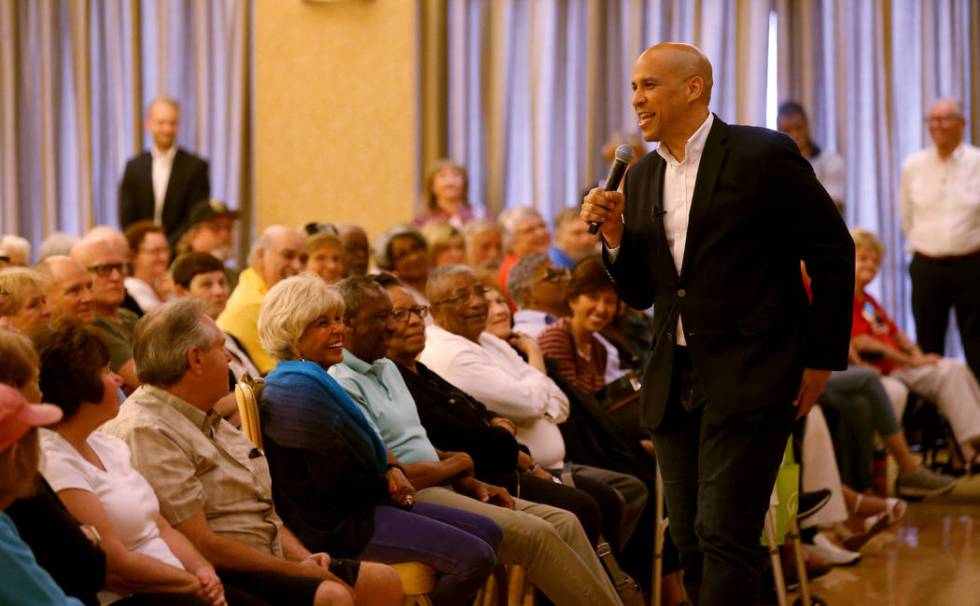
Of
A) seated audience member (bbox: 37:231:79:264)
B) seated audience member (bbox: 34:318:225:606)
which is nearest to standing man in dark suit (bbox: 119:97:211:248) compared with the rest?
seated audience member (bbox: 37:231:79:264)

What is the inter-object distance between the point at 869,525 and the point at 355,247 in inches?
94.4

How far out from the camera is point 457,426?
4.39 metres

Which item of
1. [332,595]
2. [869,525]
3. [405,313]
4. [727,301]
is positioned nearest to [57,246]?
[405,313]

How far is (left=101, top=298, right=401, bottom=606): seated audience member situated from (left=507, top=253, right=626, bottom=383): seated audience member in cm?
240

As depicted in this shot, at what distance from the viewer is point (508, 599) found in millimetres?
4199

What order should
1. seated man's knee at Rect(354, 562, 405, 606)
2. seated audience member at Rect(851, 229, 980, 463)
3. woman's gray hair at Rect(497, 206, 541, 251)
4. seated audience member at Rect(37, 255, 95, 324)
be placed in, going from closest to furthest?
seated man's knee at Rect(354, 562, 405, 606) → seated audience member at Rect(37, 255, 95, 324) → seated audience member at Rect(851, 229, 980, 463) → woman's gray hair at Rect(497, 206, 541, 251)

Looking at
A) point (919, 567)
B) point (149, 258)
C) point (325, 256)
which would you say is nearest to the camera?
point (919, 567)

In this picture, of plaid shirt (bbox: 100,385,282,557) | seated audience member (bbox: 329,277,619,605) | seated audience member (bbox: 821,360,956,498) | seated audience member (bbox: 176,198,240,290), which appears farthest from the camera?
seated audience member (bbox: 176,198,240,290)

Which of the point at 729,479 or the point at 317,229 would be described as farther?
the point at 317,229

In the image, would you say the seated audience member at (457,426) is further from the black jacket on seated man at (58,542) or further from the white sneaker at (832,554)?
the black jacket on seated man at (58,542)

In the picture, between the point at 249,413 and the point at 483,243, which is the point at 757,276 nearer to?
the point at 249,413

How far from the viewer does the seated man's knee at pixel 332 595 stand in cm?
321

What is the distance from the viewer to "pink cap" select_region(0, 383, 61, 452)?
233 cm

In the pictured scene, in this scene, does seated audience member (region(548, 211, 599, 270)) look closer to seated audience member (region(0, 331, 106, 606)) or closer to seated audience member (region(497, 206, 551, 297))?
seated audience member (region(497, 206, 551, 297))
